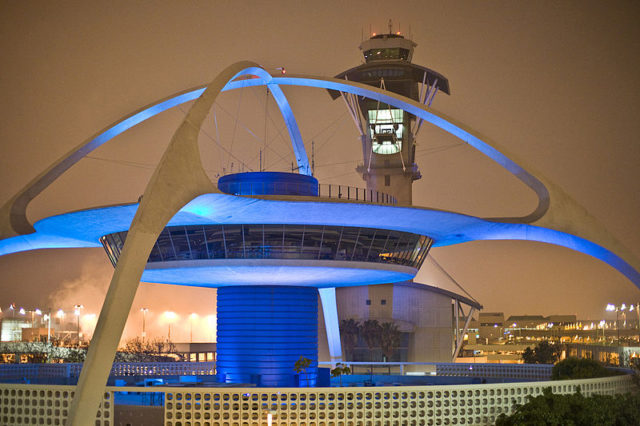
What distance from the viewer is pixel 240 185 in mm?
44031

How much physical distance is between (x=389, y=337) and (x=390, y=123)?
1365 inches

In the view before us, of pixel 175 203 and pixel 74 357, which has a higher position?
pixel 175 203

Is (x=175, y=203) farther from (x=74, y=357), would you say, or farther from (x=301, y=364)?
(x=74, y=357)

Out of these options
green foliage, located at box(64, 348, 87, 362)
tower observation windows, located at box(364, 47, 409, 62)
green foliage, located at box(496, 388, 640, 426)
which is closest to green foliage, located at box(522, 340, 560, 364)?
green foliage, located at box(64, 348, 87, 362)

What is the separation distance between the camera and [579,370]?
36344 mm

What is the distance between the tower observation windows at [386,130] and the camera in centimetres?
10900

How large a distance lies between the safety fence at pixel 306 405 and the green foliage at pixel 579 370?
6763 millimetres

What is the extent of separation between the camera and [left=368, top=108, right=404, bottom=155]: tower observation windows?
109m

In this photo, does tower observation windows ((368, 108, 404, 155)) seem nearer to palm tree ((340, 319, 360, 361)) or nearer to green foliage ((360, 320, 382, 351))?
palm tree ((340, 319, 360, 361))

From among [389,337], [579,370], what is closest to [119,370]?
[579,370]

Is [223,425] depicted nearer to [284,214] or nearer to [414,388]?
[414,388]

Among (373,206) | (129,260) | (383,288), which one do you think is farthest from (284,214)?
(383,288)

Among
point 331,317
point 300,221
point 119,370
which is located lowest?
point 119,370

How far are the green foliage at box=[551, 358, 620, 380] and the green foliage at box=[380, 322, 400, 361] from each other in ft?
164
